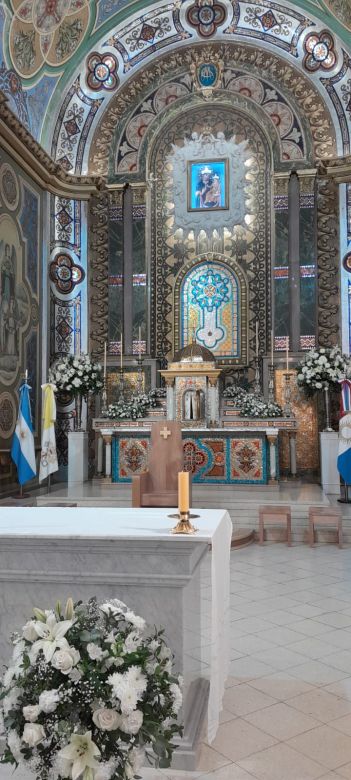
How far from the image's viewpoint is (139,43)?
14.1 meters

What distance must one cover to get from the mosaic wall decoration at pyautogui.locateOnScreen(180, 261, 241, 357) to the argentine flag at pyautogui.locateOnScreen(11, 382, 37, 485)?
13.4ft

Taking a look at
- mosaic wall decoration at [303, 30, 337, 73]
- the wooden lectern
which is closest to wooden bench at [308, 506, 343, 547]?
the wooden lectern

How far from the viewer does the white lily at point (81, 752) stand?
1.88m

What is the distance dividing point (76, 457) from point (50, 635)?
34.6 ft

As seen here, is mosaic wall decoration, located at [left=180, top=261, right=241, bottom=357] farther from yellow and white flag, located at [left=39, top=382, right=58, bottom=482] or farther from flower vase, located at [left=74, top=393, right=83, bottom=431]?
yellow and white flag, located at [left=39, top=382, right=58, bottom=482]

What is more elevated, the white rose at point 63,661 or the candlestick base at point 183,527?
the candlestick base at point 183,527

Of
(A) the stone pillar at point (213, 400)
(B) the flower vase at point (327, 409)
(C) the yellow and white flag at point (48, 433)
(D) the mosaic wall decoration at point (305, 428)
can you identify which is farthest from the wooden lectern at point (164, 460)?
(D) the mosaic wall decoration at point (305, 428)

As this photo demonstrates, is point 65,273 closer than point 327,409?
No

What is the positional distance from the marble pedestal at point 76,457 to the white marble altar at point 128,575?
367 inches

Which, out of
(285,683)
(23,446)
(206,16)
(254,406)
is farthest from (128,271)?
(285,683)

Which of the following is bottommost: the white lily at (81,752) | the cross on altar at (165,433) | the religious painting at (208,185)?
the white lily at (81,752)

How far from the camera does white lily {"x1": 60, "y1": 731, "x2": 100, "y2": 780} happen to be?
1878mm

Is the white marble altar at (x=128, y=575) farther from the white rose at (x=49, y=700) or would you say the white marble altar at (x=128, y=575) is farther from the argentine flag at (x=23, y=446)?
the argentine flag at (x=23, y=446)

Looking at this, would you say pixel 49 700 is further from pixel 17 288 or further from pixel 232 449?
pixel 17 288
